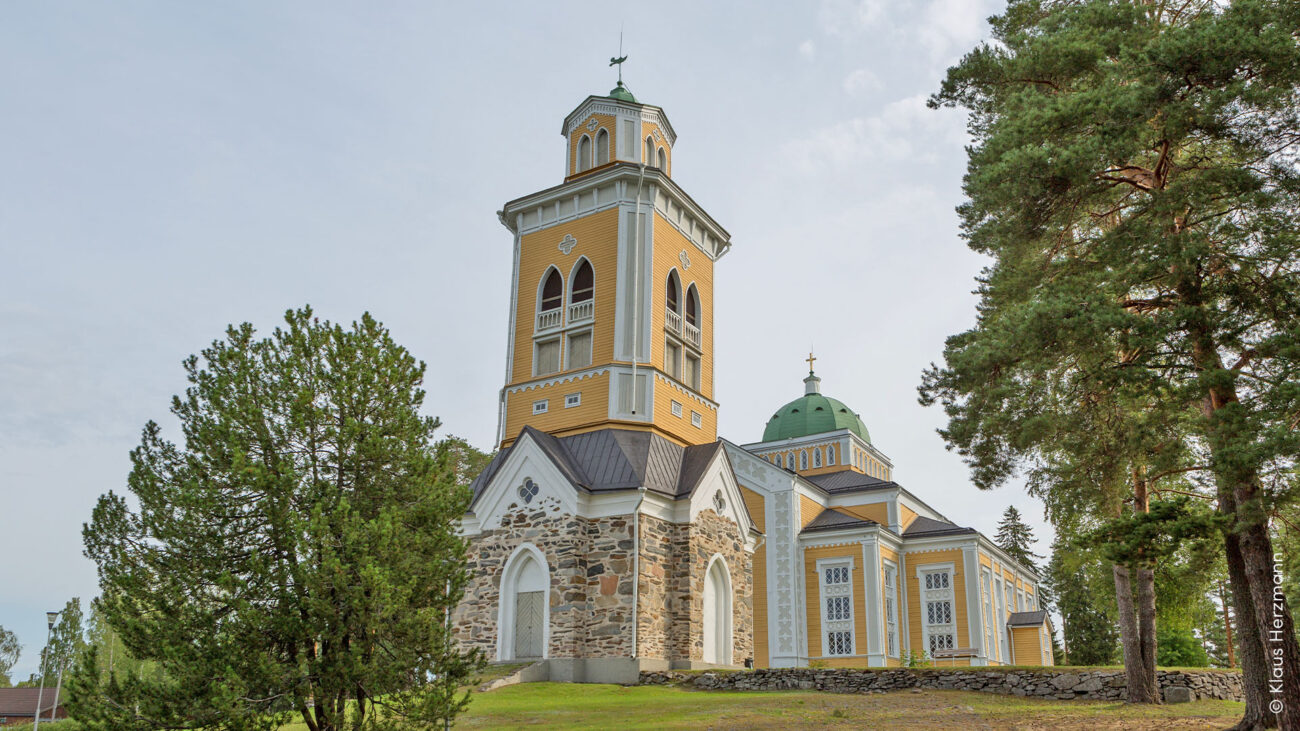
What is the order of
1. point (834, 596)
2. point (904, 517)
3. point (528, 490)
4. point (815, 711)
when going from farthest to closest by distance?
point (904, 517), point (834, 596), point (528, 490), point (815, 711)

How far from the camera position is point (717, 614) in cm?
2222

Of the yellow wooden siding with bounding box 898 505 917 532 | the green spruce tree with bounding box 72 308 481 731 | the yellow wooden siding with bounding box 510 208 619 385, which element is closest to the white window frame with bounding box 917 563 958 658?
the yellow wooden siding with bounding box 898 505 917 532

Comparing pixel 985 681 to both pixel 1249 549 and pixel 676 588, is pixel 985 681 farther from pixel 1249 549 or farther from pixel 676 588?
pixel 1249 549

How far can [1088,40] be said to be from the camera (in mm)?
12703

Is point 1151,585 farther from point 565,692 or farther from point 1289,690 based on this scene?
point 565,692

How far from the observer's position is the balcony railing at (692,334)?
26.0 metres

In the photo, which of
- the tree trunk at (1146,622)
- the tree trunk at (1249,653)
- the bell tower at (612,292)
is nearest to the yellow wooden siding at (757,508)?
A: the bell tower at (612,292)

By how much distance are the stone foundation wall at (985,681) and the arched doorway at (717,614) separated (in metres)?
2.68

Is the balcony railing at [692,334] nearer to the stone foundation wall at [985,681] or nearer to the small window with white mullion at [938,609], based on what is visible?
the stone foundation wall at [985,681]

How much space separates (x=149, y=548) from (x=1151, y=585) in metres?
16.2

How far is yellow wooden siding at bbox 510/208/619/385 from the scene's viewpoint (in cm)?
2419

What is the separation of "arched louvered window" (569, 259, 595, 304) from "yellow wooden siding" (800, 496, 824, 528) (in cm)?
1189

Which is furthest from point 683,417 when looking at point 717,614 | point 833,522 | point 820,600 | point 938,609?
point 938,609

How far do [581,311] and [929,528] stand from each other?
55.9 feet
